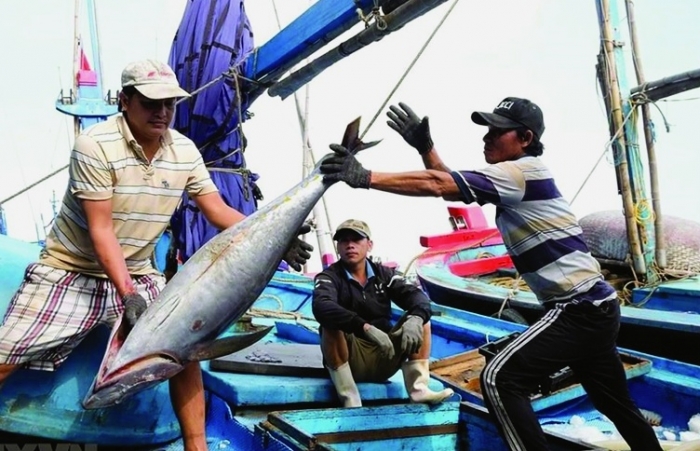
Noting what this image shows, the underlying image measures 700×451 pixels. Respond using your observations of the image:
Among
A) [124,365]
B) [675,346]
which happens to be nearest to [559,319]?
[124,365]

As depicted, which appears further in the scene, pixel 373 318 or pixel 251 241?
pixel 373 318

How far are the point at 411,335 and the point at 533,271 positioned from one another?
83 centimetres

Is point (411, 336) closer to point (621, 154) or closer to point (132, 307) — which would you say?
point (132, 307)

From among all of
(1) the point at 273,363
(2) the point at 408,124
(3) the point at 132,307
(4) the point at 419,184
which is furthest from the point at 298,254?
(1) the point at 273,363

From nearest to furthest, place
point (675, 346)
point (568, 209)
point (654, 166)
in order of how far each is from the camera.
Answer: point (568, 209) < point (675, 346) < point (654, 166)

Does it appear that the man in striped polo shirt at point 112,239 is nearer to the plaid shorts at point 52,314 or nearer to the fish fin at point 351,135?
the plaid shorts at point 52,314

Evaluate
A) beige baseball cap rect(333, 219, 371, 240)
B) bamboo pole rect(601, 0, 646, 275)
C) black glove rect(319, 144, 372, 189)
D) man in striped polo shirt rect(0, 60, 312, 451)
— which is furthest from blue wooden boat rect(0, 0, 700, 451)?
bamboo pole rect(601, 0, 646, 275)

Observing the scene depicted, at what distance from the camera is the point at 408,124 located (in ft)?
9.89

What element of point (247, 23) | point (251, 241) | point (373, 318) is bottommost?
point (373, 318)

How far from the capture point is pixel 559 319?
2635mm

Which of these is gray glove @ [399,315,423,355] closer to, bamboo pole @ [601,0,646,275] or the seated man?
the seated man

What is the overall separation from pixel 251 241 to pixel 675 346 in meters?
3.89

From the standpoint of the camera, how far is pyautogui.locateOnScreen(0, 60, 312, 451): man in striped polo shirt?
8.11ft

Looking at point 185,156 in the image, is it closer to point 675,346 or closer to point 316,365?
point 316,365
